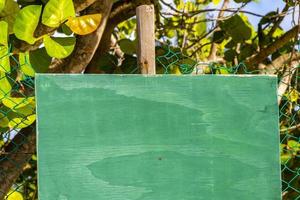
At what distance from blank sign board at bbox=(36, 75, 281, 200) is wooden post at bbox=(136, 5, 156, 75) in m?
0.10

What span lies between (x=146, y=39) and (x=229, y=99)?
303 mm

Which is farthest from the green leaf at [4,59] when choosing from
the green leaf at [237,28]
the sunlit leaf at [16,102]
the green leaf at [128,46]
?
the green leaf at [237,28]

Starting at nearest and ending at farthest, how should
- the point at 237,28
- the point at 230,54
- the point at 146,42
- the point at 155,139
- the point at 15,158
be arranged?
the point at 155,139 → the point at 146,42 → the point at 15,158 → the point at 237,28 → the point at 230,54

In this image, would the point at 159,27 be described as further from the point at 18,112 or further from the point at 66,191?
the point at 66,191

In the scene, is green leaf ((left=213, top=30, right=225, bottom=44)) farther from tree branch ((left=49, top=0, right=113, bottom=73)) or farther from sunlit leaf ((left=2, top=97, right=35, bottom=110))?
sunlit leaf ((left=2, top=97, right=35, bottom=110))

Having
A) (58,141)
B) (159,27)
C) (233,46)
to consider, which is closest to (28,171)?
(159,27)

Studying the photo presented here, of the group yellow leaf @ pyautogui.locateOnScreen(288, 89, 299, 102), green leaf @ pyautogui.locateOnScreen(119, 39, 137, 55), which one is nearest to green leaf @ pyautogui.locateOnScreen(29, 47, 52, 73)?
green leaf @ pyautogui.locateOnScreen(119, 39, 137, 55)

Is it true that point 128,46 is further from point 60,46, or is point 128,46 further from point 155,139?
point 155,139

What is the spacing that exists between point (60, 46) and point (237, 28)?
4.48ft

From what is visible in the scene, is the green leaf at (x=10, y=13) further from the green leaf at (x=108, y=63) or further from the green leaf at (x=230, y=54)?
the green leaf at (x=230, y=54)

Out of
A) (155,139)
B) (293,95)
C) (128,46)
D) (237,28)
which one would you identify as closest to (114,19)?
(128,46)

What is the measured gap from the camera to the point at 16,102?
6.93 feet

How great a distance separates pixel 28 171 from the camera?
3.47 m

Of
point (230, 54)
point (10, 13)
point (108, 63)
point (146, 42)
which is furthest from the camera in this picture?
point (230, 54)
